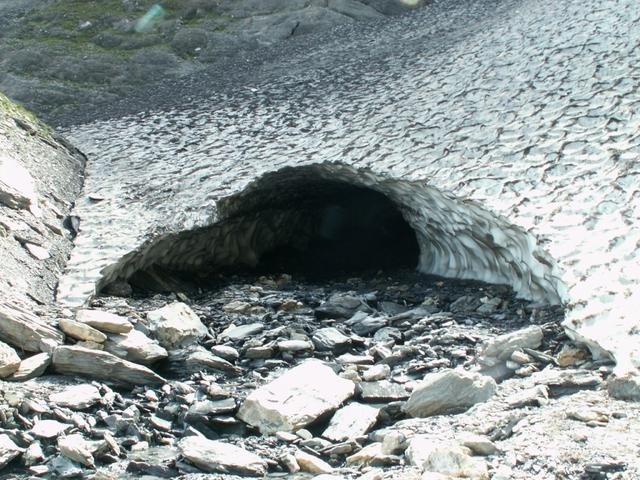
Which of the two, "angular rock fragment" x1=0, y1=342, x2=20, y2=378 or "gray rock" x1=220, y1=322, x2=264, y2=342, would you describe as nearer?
"angular rock fragment" x1=0, y1=342, x2=20, y2=378

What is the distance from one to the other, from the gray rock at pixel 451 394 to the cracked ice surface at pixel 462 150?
0.81 m

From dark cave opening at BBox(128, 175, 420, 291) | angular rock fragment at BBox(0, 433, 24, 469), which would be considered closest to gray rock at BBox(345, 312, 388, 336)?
dark cave opening at BBox(128, 175, 420, 291)

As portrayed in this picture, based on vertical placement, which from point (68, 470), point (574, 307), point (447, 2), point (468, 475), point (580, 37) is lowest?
point (68, 470)

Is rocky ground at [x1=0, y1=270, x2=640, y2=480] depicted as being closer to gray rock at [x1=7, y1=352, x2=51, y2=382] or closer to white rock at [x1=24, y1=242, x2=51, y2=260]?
gray rock at [x1=7, y1=352, x2=51, y2=382]

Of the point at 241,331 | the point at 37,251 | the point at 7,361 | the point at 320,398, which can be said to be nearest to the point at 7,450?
the point at 7,361

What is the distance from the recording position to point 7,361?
508 cm

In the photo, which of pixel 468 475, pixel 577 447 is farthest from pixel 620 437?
pixel 468 475

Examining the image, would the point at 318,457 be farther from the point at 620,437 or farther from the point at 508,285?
the point at 508,285

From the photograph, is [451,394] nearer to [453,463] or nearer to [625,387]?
[625,387]

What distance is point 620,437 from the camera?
142 inches

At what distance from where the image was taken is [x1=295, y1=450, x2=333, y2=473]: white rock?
13.2 ft

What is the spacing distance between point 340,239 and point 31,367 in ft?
26.0

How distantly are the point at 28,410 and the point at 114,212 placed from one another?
3612mm

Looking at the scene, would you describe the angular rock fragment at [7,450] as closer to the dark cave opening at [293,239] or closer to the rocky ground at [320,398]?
the rocky ground at [320,398]
